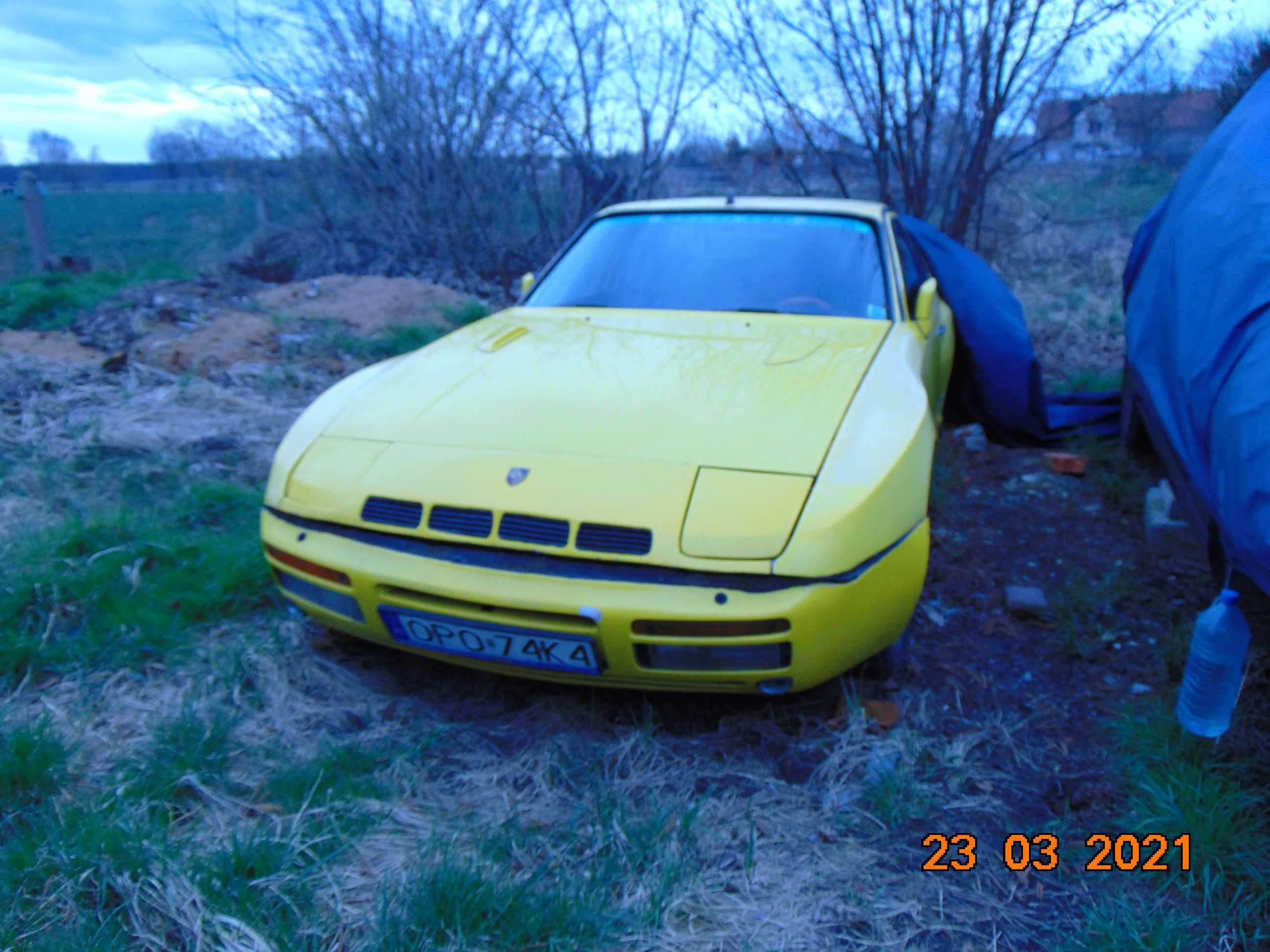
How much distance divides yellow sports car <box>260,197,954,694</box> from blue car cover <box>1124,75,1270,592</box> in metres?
0.68

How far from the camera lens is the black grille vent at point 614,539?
2002mm

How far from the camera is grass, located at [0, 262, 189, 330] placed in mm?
6414

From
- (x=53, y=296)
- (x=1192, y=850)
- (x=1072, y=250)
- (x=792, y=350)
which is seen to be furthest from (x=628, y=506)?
(x=1072, y=250)

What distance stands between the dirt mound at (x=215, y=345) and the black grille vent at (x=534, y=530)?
405cm

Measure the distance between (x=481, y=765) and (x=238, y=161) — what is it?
9284 millimetres

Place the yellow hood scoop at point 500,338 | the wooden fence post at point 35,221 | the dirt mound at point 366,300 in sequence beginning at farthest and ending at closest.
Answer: the wooden fence post at point 35,221 → the dirt mound at point 366,300 → the yellow hood scoop at point 500,338

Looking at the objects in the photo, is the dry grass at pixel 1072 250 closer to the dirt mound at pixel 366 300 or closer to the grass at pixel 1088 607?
the grass at pixel 1088 607

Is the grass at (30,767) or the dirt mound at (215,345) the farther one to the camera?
the dirt mound at (215,345)

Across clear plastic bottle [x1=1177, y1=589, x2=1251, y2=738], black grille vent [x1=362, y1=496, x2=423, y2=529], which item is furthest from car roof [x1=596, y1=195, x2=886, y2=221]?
clear plastic bottle [x1=1177, y1=589, x2=1251, y2=738]

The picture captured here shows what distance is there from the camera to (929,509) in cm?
383

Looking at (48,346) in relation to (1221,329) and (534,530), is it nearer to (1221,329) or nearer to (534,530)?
(534,530)

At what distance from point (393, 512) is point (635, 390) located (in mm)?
771

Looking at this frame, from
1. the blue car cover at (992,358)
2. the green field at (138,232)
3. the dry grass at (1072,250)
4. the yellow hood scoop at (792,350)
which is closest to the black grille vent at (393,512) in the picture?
the yellow hood scoop at (792,350)
